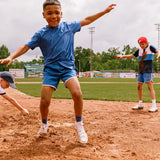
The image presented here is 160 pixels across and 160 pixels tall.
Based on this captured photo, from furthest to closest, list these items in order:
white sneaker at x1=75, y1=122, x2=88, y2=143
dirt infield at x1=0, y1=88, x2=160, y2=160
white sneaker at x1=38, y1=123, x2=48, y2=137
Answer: white sneaker at x1=38, y1=123, x2=48, y2=137, white sneaker at x1=75, y1=122, x2=88, y2=143, dirt infield at x1=0, y1=88, x2=160, y2=160

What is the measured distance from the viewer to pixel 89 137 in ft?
9.82

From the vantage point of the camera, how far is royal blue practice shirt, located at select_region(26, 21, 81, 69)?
112 inches

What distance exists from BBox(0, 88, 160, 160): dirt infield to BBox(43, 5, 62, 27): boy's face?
1.71 m

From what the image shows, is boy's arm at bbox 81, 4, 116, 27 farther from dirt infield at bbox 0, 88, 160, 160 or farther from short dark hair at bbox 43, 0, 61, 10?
dirt infield at bbox 0, 88, 160, 160

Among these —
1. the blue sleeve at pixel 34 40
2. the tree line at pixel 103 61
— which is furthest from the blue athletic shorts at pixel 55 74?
the tree line at pixel 103 61

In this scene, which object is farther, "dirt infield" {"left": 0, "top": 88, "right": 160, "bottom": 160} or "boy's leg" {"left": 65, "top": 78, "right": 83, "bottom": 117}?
"boy's leg" {"left": 65, "top": 78, "right": 83, "bottom": 117}

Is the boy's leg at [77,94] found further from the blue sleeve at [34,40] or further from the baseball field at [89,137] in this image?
the blue sleeve at [34,40]

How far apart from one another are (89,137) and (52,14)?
189cm

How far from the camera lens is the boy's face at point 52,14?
2.80 m

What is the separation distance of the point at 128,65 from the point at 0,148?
81.0 m

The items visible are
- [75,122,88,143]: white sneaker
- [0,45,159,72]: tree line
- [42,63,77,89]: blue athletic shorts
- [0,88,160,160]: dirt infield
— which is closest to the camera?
[0,88,160,160]: dirt infield

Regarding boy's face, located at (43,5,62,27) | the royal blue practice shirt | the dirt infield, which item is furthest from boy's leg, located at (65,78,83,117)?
boy's face, located at (43,5,62,27)

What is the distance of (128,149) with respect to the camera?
248 cm

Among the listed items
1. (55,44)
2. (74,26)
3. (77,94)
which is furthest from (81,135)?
(74,26)
